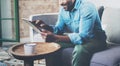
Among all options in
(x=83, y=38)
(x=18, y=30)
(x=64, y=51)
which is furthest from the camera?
(x=18, y=30)

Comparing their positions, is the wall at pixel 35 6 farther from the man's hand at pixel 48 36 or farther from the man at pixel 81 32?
the man's hand at pixel 48 36

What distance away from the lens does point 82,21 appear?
2.19m

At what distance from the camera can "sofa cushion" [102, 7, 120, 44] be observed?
252 centimetres

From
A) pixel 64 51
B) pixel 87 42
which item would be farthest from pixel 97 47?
pixel 64 51

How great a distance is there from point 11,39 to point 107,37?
229cm

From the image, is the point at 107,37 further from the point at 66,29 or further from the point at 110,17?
the point at 66,29

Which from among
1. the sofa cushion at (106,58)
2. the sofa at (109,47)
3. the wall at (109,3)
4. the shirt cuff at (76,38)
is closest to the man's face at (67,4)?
the shirt cuff at (76,38)

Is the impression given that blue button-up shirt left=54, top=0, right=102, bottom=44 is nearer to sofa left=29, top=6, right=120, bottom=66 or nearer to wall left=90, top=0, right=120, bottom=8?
sofa left=29, top=6, right=120, bottom=66

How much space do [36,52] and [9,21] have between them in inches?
100

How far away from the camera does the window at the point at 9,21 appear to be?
14.2ft

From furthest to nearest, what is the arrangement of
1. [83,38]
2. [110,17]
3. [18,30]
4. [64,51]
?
1. [18,30]
2. [110,17]
3. [64,51]
4. [83,38]

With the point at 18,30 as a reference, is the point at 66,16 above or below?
above

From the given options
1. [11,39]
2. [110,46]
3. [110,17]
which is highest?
[110,17]

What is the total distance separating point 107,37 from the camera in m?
2.60
